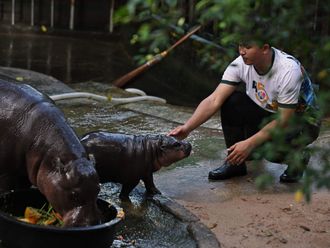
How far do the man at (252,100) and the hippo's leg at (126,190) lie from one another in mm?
614

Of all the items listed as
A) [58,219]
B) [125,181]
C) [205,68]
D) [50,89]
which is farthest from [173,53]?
[58,219]

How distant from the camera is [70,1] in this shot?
17.3 metres

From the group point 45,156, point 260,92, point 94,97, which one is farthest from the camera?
point 94,97

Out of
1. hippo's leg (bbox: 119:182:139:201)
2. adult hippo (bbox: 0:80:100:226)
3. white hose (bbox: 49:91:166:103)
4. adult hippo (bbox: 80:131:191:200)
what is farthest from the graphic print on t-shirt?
white hose (bbox: 49:91:166:103)

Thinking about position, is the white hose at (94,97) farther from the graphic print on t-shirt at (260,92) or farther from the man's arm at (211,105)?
the graphic print on t-shirt at (260,92)

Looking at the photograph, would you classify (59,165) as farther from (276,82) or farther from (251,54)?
(276,82)

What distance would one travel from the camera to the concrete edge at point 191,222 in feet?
13.5

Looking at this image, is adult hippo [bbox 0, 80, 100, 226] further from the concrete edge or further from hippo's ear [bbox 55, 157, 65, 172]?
the concrete edge

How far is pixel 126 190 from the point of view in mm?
4777

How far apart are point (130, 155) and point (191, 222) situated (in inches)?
25.7

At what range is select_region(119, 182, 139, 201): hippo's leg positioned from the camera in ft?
15.6

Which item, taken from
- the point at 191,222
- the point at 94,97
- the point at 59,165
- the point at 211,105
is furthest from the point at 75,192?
the point at 94,97

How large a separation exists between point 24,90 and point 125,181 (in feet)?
3.38

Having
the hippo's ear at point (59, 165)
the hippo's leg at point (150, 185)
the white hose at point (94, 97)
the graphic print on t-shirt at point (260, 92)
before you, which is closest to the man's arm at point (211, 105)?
the graphic print on t-shirt at point (260, 92)
